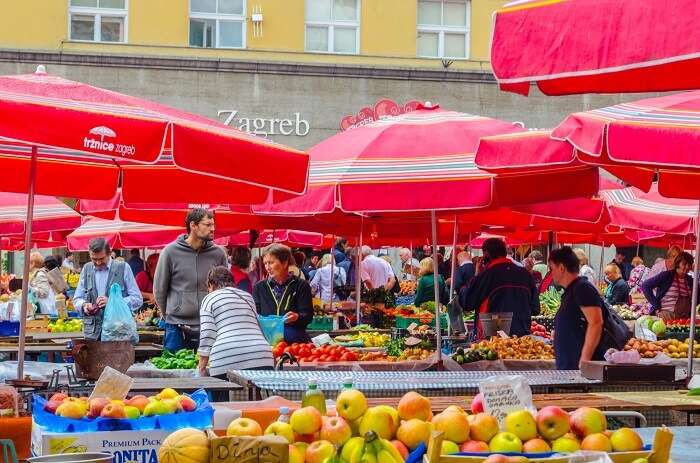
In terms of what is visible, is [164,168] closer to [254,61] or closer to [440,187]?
[440,187]

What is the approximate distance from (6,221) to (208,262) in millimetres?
3181

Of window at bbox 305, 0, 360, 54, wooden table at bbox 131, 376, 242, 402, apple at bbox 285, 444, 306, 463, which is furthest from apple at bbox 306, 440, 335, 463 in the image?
window at bbox 305, 0, 360, 54

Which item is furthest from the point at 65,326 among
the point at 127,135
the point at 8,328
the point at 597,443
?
the point at 597,443

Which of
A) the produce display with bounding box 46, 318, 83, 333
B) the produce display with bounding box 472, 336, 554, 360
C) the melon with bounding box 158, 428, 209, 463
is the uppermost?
the melon with bounding box 158, 428, 209, 463

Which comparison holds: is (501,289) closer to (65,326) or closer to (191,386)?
(191,386)

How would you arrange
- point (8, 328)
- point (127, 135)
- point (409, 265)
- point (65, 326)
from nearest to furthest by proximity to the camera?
point (127, 135) → point (8, 328) → point (65, 326) → point (409, 265)

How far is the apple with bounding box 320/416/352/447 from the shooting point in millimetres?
4520

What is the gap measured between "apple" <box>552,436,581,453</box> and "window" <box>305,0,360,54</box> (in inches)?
1099

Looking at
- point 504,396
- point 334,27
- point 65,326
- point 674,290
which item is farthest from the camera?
point 334,27

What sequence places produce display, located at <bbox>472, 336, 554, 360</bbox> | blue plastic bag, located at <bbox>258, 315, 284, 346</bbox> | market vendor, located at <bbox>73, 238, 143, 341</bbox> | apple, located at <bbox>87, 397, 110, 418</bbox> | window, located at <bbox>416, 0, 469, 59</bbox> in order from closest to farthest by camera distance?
apple, located at <bbox>87, 397, 110, 418</bbox>, produce display, located at <bbox>472, 336, 554, 360</bbox>, blue plastic bag, located at <bbox>258, 315, 284, 346</bbox>, market vendor, located at <bbox>73, 238, 143, 341</bbox>, window, located at <bbox>416, 0, 469, 59</bbox>

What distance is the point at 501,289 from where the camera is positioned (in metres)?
12.9

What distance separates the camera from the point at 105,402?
5.03m

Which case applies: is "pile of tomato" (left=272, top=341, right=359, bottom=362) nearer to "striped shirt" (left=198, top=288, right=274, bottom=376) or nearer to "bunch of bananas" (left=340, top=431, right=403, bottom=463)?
"striped shirt" (left=198, top=288, right=274, bottom=376)

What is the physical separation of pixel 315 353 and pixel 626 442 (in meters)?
6.72
